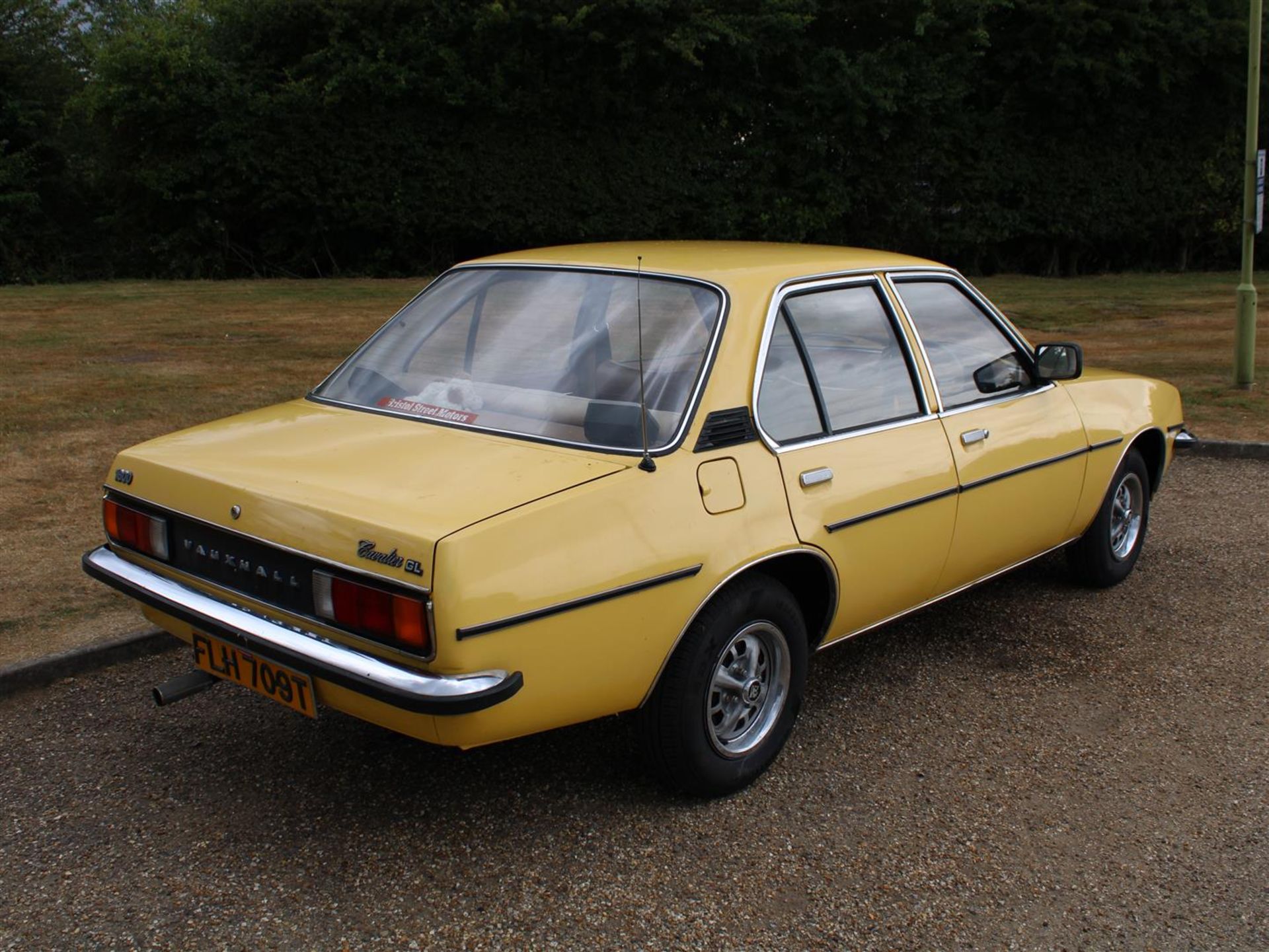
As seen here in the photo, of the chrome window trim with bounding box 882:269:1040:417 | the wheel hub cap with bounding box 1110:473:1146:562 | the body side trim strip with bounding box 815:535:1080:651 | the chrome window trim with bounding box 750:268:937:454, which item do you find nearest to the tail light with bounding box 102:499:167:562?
the chrome window trim with bounding box 750:268:937:454

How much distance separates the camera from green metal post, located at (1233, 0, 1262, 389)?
9.19m

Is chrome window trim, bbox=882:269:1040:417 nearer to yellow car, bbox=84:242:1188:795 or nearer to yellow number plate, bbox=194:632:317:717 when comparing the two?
yellow car, bbox=84:242:1188:795

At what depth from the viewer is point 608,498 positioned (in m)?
3.16

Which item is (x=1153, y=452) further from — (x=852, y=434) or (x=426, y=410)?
(x=426, y=410)

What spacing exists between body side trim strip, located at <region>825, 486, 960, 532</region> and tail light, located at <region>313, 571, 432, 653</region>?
4.58 feet

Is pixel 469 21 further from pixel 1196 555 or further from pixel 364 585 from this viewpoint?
pixel 364 585

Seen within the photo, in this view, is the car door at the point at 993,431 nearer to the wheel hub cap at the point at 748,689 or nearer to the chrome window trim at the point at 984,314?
the chrome window trim at the point at 984,314

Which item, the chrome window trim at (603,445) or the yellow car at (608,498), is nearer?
the yellow car at (608,498)

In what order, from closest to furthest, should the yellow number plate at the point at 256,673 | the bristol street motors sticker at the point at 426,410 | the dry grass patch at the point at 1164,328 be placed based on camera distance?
the yellow number plate at the point at 256,673 → the bristol street motors sticker at the point at 426,410 → the dry grass patch at the point at 1164,328

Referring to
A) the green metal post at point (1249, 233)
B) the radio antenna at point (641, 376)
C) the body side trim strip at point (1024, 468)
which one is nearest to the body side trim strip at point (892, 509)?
the body side trim strip at point (1024, 468)

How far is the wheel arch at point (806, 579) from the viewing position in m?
3.47

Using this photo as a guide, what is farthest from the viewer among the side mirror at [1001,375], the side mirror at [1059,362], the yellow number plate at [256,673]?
the side mirror at [1059,362]

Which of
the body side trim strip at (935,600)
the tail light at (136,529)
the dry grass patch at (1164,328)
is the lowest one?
the dry grass patch at (1164,328)

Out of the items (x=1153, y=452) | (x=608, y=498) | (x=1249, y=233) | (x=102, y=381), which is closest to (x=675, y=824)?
(x=608, y=498)
